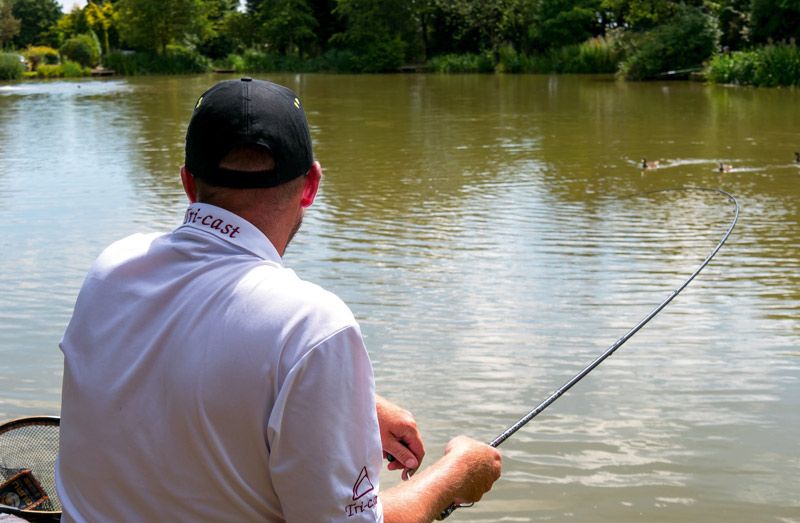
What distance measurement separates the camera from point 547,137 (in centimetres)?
1524

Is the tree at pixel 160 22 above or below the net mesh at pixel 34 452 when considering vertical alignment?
above

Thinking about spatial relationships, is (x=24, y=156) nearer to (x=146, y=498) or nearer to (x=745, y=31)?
(x=146, y=498)

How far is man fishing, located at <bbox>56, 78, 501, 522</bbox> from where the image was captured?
1.30 meters

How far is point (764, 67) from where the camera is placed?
80.7 feet

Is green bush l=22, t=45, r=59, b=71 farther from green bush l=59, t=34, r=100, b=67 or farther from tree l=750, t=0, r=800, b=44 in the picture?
tree l=750, t=0, r=800, b=44

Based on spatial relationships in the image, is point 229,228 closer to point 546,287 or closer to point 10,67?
point 546,287

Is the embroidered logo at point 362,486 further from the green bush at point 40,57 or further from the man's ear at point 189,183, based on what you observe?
the green bush at point 40,57

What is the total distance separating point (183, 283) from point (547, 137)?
47.0 ft

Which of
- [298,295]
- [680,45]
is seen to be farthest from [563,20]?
[298,295]

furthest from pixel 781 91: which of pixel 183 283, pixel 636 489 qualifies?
pixel 183 283

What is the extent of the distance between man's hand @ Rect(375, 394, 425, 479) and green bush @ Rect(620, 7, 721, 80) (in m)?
30.7

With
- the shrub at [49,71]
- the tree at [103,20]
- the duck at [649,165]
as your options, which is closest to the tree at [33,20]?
the tree at [103,20]

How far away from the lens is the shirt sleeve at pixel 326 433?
128 cm

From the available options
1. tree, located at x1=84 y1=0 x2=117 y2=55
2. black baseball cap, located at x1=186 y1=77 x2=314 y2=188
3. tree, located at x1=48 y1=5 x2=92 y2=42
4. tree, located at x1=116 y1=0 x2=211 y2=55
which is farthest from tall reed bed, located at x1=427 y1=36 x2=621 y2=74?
black baseball cap, located at x1=186 y1=77 x2=314 y2=188
